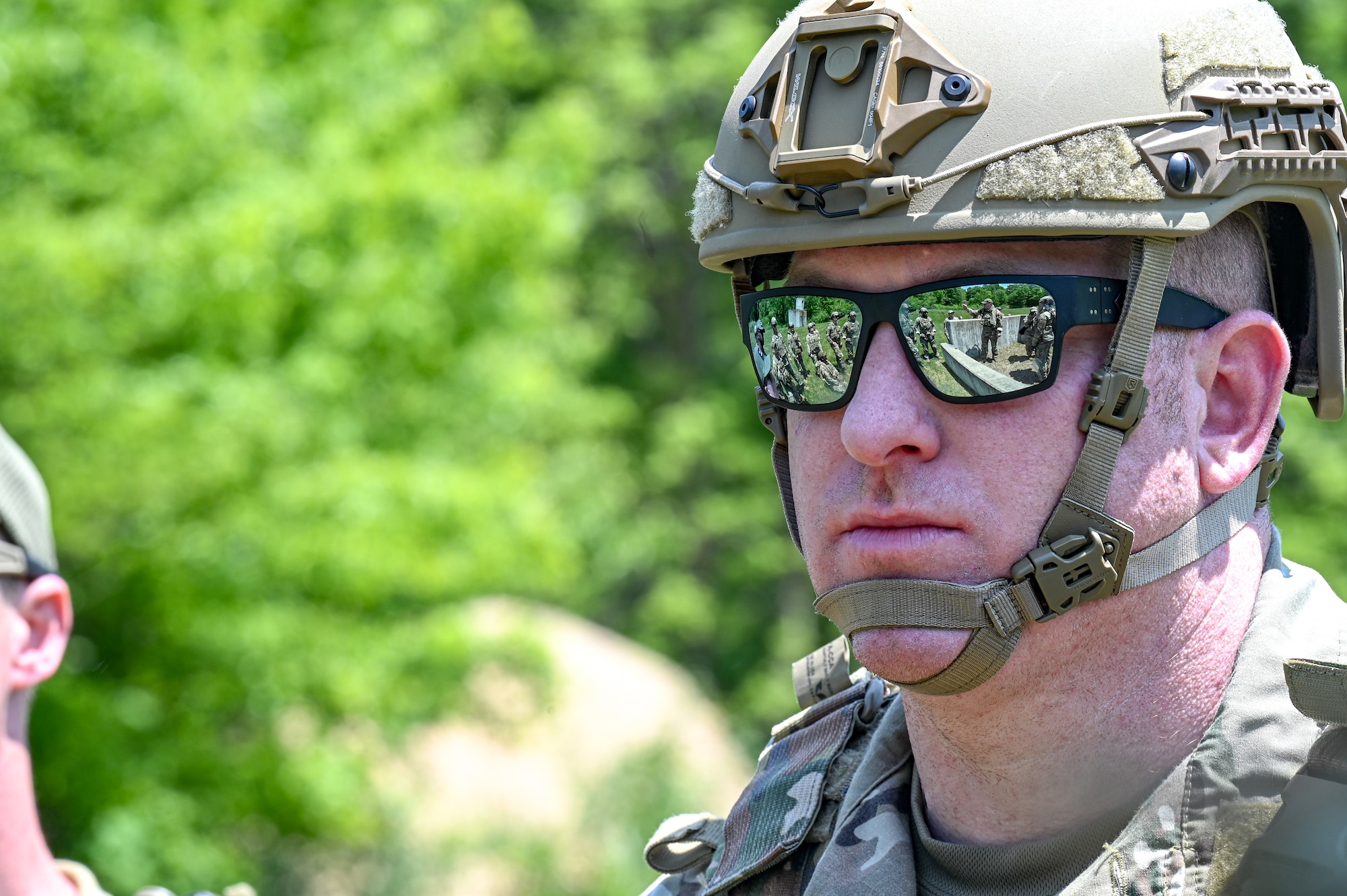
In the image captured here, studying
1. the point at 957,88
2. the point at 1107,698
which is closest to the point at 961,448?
the point at 1107,698

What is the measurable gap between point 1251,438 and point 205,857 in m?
7.82

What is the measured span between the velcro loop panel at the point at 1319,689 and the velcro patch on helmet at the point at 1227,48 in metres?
0.88

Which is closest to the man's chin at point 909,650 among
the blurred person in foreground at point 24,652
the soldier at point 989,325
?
the soldier at point 989,325

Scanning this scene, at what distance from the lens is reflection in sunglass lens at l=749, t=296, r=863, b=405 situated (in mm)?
2457

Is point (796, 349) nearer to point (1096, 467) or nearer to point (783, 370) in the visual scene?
point (783, 370)

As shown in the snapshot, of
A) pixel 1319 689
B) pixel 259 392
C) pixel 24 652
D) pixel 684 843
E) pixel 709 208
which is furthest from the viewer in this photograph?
pixel 259 392

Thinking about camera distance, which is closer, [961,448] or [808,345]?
[961,448]

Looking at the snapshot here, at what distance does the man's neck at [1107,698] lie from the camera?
240 centimetres

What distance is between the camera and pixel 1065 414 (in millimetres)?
2389

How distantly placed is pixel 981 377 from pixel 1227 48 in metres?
0.65

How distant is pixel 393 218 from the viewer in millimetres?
9750

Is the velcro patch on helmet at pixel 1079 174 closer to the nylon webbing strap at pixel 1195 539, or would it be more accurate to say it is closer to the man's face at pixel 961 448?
the man's face at pixel 961 448

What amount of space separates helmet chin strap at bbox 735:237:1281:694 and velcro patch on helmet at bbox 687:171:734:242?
2.30 ft

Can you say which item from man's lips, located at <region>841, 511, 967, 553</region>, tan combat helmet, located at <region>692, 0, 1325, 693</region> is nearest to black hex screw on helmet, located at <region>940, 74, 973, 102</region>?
tan combat helmet, located at <region>692, 0, 1325, 693</region>
